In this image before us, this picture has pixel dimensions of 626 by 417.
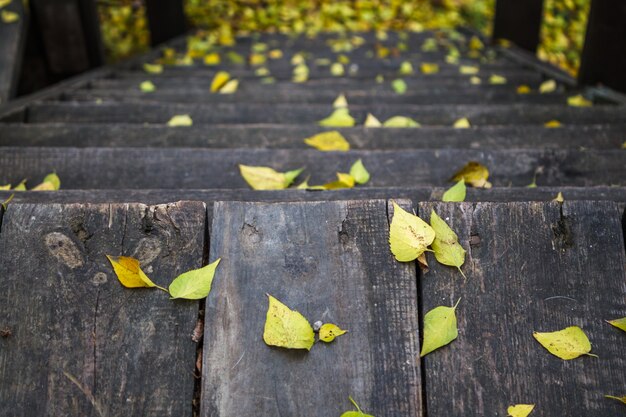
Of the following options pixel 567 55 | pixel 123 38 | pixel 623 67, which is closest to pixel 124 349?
pixel 623 67

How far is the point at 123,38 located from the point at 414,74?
3830 millimetres

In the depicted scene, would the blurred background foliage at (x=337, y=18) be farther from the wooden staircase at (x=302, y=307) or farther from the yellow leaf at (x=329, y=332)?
the yellow leaf at (x=329, y=332)

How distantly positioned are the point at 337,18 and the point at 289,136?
564 centimetres

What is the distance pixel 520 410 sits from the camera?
0.91 meters

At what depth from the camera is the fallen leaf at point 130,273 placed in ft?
3.19

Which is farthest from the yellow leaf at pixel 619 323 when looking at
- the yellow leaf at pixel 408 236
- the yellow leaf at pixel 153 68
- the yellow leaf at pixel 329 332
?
the yellow leaf at pixel 153 68

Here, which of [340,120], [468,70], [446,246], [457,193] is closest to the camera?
[446,246]

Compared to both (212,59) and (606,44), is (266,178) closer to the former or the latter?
(606,44)

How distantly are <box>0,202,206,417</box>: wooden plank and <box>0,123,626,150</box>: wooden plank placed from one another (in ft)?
2.91

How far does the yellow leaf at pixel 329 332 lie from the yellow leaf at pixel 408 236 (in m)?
0.16

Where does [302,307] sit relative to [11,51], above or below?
above

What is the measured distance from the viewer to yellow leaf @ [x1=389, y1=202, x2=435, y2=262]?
99 cm

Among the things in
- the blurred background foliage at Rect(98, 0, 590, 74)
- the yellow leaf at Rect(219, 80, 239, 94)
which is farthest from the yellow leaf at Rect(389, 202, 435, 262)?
the blurred background foliage at Rect(98, 0, 590, 74)

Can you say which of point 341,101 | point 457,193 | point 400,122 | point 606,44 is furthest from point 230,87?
point 457,193
